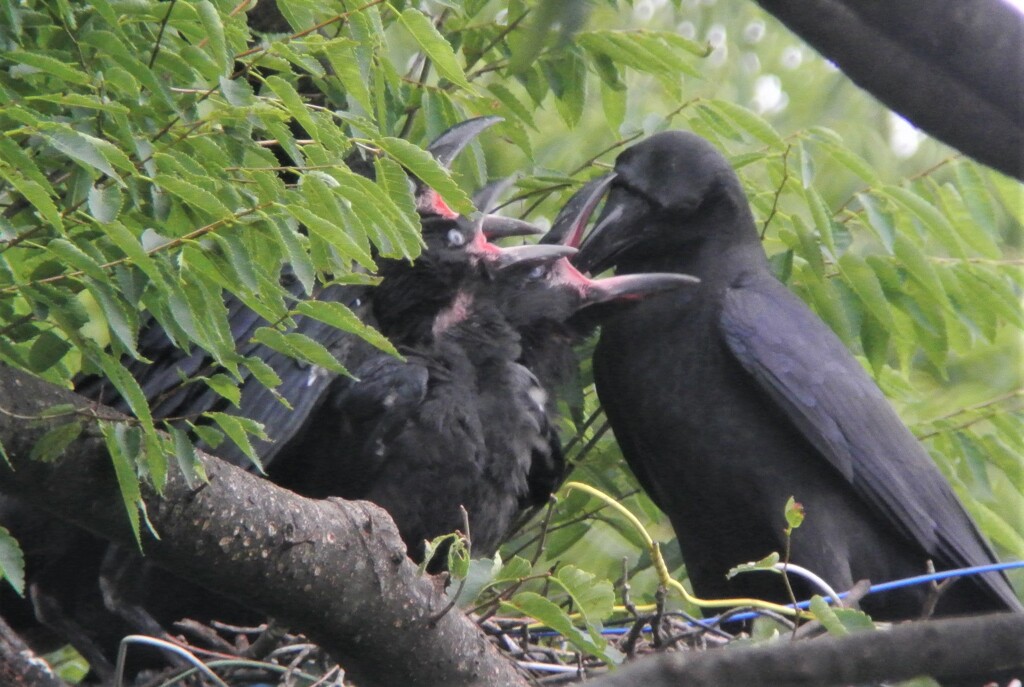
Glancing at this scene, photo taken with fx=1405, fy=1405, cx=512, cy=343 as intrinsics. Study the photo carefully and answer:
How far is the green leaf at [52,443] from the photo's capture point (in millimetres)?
2160

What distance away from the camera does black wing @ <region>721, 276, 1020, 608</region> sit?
4191 mm

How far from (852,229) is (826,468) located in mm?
878

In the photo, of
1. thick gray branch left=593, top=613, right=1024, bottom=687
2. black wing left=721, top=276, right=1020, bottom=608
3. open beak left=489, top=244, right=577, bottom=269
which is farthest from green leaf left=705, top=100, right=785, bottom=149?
thick gray branch left=593, top=613, right=1024, bottom=687

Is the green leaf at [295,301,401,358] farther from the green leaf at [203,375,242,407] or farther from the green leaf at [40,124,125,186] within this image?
the green leaf at [40,124,125,186]

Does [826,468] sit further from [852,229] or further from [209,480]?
[209,480]

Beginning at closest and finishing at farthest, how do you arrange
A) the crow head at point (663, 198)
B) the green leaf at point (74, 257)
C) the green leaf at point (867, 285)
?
the green leaf at point (74, 257)
the green leaf at point (867, 285)
the crow head at point (663, 198)

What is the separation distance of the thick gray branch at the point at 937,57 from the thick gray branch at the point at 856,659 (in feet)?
1.14

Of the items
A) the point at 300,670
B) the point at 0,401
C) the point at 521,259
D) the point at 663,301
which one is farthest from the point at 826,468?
the point at 0,401

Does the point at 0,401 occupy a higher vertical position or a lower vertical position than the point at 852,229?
lower

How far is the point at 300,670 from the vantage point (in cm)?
325

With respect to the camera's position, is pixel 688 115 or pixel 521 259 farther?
pixel 688 115

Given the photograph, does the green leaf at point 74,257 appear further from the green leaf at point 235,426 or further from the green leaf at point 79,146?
the green leaf at point 235,426

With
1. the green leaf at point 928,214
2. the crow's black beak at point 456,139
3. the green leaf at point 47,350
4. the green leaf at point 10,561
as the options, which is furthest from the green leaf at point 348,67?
the green leaf at point 928,214

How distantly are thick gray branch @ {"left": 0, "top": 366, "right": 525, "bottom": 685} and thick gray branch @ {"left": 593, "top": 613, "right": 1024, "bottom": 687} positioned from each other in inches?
56.4
